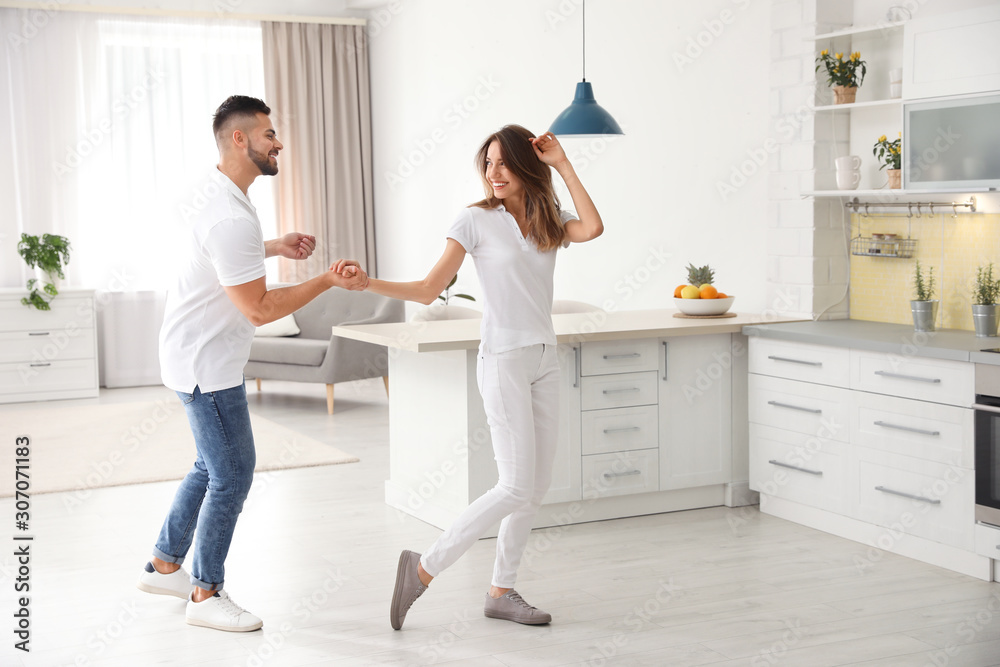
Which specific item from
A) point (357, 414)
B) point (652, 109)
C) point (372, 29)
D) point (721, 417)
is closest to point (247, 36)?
point (372, 29)

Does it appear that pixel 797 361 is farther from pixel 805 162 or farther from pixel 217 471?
pixel 217 471

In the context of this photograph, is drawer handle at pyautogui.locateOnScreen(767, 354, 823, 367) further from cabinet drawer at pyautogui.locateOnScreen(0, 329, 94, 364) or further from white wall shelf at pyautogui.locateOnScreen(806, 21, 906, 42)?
cabinet drawer at pyautogui.locateOnScreen(0, 329, 94, 364)

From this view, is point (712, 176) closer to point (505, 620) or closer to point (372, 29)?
point (505, 620)

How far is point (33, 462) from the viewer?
556cm

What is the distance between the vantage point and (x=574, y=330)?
420 cm

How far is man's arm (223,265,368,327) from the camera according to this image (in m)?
2.83

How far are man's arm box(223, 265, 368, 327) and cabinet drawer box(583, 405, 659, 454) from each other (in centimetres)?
165

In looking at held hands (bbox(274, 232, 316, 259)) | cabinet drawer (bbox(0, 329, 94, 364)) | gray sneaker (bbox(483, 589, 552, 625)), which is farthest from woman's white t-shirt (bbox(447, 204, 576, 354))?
cabinet drawer (bbox(0, 329, 94, 364))

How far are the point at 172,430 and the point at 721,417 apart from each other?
11.5 ft

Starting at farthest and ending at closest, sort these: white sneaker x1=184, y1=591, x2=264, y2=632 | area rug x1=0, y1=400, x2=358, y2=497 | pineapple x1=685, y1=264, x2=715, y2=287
Result: area rug x1=0, y1=400, x2=358, y2=497 → pineapple x1=685, y1=264, x2=715, y2=287 → white sneaker x1=184, y1=591, x2=264, y2=632

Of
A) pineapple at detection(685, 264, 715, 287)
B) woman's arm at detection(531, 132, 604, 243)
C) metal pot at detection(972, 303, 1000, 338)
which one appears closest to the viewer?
woman's arm at detection(531, 132, 604, 243)

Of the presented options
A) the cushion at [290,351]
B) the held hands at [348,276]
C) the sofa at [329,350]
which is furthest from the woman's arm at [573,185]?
the cushion at [290,351]

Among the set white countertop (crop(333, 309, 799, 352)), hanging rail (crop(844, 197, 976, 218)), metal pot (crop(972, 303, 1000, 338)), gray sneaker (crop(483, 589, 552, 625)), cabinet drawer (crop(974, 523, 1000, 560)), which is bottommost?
gray sneaker (crop(483, 589, 552, 625))

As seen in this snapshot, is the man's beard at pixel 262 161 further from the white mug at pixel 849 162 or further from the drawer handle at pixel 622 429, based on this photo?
the white mug at pixel 849 162
